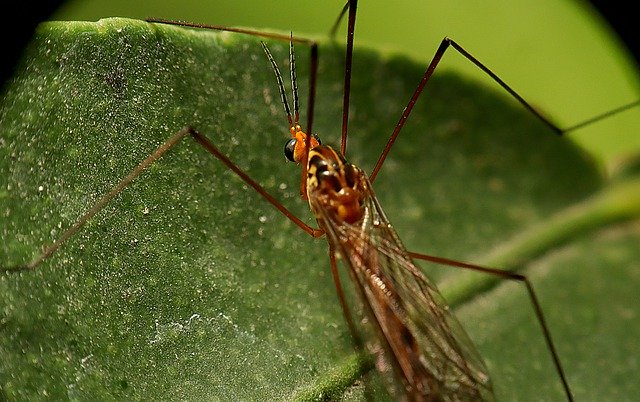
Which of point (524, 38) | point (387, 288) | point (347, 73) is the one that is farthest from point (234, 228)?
point (524, 38)

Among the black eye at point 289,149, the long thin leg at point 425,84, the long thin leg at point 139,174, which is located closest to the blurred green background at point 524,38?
the long thin leg at point 425,84

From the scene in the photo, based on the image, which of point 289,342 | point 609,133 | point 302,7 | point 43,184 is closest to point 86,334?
point 43,184

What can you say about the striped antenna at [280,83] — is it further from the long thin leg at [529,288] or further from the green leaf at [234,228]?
the long thin leg at [529,288]

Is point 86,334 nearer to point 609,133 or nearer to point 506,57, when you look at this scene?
point 506,57

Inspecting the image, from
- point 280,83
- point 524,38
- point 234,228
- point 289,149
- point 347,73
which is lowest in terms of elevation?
point 234,228

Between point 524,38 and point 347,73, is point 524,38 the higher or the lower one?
the higher one

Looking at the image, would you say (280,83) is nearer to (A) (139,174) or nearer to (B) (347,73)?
(B) (347,73)

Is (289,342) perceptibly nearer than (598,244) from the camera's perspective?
Yes
